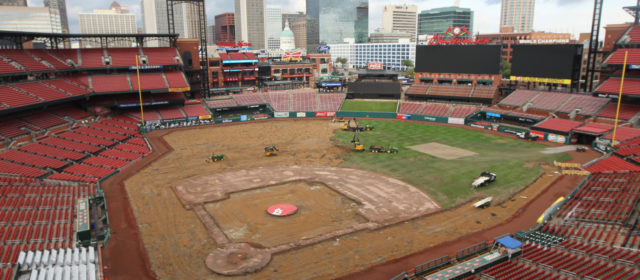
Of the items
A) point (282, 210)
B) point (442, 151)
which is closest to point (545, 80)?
point (442, 151)

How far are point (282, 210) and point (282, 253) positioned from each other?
7.70 meters

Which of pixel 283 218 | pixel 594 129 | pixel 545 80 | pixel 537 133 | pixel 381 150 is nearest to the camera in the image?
pixel 283 218

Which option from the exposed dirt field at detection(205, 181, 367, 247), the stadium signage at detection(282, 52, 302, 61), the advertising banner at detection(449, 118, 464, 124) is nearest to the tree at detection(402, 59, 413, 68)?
the stadium signage at detection(282, 52, 302, 61)

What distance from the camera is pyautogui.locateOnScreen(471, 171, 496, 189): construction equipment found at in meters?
41.8

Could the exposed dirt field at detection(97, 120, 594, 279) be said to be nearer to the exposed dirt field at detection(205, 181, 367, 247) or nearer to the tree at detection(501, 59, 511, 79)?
the exposed dirt field at detection(205, 181, 367, 247)

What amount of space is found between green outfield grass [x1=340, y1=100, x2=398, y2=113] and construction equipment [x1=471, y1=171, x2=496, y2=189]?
47.0 m

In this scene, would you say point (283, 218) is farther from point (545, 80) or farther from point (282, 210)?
point (545, 80)

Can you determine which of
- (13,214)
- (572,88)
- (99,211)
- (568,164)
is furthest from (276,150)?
(572,88)

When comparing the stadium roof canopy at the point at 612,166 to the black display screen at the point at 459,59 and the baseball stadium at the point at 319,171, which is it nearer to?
the baseball stadium at the point at 319,171

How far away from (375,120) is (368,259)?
59.5 metres

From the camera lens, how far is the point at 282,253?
28812 mm

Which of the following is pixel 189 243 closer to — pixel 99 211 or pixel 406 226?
pixel 99 211

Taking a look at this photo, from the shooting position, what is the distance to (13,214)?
30953 millimetres

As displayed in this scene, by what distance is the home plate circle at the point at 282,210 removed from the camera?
3556cm
